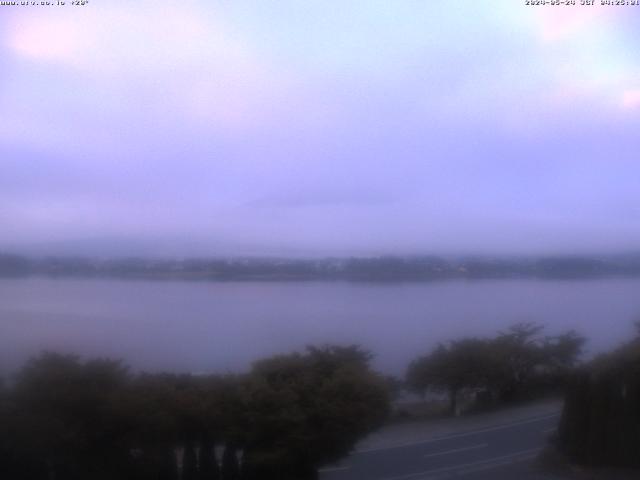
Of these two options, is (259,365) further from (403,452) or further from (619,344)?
(619,344)

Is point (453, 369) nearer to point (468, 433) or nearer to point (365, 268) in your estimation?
point (468, 433)

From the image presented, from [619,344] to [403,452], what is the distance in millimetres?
4425

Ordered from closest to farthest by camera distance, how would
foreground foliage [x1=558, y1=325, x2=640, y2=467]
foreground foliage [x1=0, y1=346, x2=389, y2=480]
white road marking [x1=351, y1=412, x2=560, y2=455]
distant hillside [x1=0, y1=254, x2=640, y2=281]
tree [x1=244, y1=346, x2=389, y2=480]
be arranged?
foreground foliage [x1=0, y1=346, x2=389, y2=480], tree [x1=244, y1=346, x2=389, y2=480], foreground foliage [x1=558, y1=325, x2=640, y2=467], white road marking [x1=351, y1=412, x2=560, y2=455], distant hillside [x1=0, y1=254, x2=640, y2=281]

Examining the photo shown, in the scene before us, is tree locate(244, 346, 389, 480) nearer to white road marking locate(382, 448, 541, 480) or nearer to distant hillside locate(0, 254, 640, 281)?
white road marking locate(382, 448, 541, 480)

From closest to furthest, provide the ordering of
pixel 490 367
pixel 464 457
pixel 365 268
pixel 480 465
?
pixel 480 465, pixel 464 457, pixel 490 367, pixel 365 268

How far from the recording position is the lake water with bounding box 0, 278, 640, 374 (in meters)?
13.7

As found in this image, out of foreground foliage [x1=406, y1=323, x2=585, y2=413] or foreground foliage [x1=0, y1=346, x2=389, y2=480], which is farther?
foreground foliage [x1=406, y1=323, x2=585, y2=413]

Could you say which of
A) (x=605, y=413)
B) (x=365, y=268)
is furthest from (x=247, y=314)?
(x=605, y=413)

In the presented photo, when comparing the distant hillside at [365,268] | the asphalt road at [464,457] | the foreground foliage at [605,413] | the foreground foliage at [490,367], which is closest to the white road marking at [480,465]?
the asphalt road at [464,457]

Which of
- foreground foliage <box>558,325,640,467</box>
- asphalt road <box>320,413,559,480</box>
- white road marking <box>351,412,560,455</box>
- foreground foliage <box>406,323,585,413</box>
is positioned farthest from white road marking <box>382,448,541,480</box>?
foreground foliage <box>406,323,585,413</box>

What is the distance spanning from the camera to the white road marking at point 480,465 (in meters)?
12.1

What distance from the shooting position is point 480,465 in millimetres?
12344

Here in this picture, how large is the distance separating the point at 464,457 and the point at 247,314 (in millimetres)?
5563

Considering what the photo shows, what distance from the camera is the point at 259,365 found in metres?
12.8
